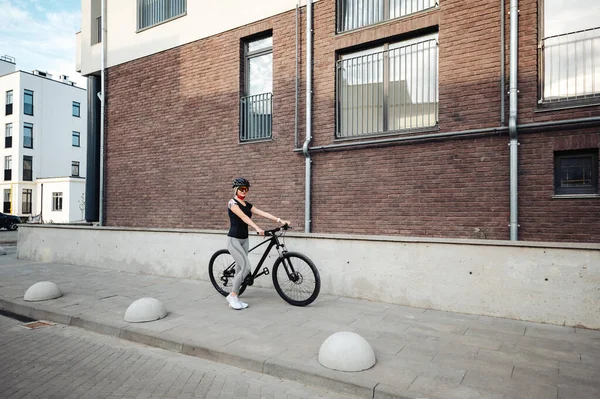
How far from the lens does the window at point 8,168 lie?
4112 centimetres

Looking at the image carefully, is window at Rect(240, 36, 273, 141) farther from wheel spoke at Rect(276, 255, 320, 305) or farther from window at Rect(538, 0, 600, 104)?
window at Rect(538, 0, 600, 104)

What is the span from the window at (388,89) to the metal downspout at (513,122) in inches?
53.4

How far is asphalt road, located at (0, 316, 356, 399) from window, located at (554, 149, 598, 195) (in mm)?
5350

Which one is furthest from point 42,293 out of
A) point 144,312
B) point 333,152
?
point 333,152

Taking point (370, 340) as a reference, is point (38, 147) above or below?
above

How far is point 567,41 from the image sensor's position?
6.77m

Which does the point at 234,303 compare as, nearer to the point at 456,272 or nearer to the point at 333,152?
the point at 456,272

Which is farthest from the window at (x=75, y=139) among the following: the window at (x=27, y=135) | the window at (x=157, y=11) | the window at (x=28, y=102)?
the window at (x=157, y=11)

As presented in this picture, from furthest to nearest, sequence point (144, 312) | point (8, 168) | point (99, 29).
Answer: point (8, 168) < point (99, 29) < point (144, 312)

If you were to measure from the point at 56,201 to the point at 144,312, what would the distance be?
38.6 meters

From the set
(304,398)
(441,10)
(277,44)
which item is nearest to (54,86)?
(277,44)

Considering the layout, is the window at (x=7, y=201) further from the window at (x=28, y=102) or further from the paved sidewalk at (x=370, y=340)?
the paved sidewalk at (x=370, y=340)

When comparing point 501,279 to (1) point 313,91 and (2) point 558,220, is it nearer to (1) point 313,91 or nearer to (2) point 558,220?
(2) point 558,220

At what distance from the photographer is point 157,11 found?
12.1 metres
